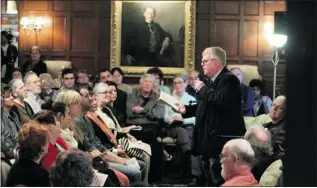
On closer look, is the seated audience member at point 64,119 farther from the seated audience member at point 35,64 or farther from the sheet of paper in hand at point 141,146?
the seated audience member at point 35,64

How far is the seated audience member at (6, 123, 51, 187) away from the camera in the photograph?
325 cm

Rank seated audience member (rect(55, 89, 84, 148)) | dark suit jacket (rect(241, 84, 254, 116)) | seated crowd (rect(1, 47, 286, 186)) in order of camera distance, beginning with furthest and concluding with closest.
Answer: dark suit jacket (rect(241, 84, 254, 116))
seated audience member (rect(55, 89, 84, 148))
seated crowd (rect(1, 47, 286, 186))

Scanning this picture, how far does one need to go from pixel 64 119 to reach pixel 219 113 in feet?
4.03

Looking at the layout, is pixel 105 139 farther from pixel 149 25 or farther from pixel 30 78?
pixel 149 25

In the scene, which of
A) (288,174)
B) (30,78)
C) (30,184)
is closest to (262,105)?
(30,78)

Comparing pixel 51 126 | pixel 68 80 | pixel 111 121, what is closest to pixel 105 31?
pixel 68 80

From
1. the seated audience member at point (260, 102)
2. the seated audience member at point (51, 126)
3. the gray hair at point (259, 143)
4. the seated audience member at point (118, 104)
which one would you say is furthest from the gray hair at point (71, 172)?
the seated audience member at point (260, 102)

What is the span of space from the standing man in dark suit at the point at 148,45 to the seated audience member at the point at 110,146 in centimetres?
672

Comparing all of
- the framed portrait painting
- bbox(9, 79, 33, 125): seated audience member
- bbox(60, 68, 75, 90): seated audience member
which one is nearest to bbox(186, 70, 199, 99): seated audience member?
bbox(60, 68, 75, 90): seated audience member

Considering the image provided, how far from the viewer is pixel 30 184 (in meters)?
3.24

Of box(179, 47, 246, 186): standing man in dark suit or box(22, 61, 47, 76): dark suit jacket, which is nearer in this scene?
box(179, 47, 246, 186): standing man in dark suit

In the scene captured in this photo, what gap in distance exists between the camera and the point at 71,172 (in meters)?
3.11

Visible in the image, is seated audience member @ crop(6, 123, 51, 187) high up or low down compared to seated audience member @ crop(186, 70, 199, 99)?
down

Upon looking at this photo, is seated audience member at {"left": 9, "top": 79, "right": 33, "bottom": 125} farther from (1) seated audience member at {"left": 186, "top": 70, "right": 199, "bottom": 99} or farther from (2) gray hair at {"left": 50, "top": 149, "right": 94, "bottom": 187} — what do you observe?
(1) seated audience member at {"left": 186, "top": 70, "right": 199, "bottom": 99}
